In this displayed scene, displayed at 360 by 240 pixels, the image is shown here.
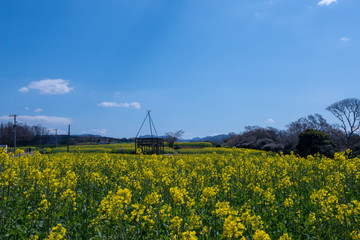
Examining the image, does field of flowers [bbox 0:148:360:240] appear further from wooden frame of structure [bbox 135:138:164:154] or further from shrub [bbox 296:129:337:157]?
wooden frame of structure [bbox 135:138:164:154]

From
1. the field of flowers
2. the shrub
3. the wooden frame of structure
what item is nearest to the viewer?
the field of flowers

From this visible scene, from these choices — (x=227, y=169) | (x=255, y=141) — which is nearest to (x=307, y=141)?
(x=255, y=141)

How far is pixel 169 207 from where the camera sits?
13.3ft

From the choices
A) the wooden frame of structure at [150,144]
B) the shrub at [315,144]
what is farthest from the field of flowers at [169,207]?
the wooden frame of structure at [150,144]

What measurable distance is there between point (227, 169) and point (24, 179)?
5.70 meters

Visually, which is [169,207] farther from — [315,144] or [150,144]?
[150,144]

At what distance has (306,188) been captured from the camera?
Result: 7695mm

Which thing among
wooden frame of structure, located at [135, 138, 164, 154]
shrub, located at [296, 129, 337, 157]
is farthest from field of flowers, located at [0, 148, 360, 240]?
wooden frame of structure, located at [135, 138, 164, 154]

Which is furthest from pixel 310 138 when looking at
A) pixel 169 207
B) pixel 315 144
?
pixel 169 207

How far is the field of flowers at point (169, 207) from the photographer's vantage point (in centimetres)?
352

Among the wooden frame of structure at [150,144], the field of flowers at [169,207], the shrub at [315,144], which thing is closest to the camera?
the field of flowers at [169,207]

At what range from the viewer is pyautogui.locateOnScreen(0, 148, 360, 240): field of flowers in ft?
11.6

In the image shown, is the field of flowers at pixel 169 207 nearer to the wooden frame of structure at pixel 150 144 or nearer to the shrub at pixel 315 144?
the shrub at pixel 315 144

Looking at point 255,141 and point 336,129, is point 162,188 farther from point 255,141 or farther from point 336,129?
point 336,129
